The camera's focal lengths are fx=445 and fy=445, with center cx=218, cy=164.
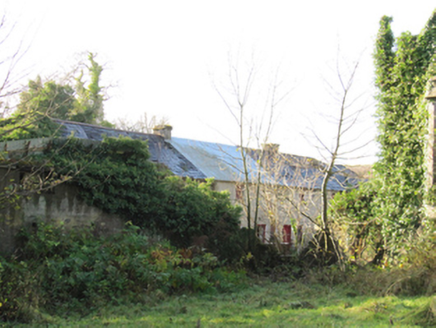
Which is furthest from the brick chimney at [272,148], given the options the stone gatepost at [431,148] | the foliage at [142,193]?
the stone gatepost at [431,148]

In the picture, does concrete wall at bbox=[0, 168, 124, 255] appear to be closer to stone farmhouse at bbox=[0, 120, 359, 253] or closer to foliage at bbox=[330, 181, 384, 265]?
stone farmhouse at bbox=[0, 120, 359, 253]

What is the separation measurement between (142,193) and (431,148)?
7.21 meters

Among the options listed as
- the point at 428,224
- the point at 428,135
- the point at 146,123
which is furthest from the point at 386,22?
the point at 146,123

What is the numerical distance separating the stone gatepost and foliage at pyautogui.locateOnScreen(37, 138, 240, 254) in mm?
5274

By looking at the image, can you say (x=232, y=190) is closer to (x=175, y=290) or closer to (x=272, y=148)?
(x=272, y=148)

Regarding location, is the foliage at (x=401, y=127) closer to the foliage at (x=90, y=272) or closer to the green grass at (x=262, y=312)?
the green grass at (x=262, y=312)

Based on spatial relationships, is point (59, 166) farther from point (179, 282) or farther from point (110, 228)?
point (179, 282)

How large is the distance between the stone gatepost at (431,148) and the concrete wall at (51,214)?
7506 mm

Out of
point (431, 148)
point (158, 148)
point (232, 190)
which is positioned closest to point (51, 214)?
point (431, 148)

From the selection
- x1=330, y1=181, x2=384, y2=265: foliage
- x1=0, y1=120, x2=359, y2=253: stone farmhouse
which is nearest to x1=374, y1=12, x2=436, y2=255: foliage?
x1=330, y1=181, x2=384, y2=265: foliage

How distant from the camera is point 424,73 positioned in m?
11.4

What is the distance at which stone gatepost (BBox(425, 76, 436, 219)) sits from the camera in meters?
10.4

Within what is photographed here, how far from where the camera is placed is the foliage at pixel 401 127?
11.1 metres

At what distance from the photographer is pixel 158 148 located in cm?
2466
